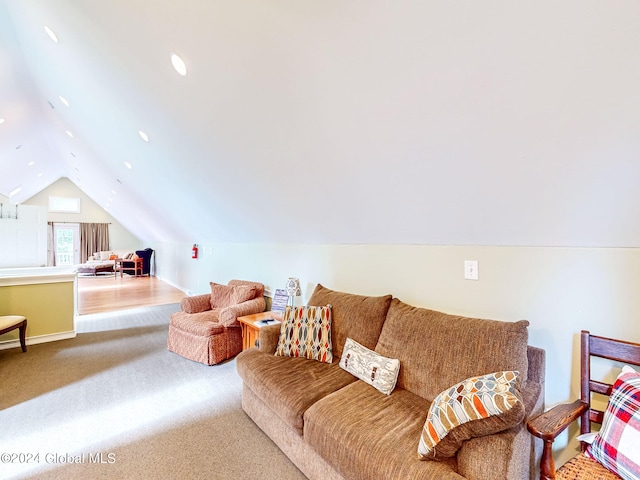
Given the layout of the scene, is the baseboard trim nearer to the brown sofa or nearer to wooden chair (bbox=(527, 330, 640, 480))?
the brown sofa

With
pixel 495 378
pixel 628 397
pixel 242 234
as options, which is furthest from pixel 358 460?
pixel 242 234

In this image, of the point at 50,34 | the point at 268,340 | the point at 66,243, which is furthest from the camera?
the point at 66,243

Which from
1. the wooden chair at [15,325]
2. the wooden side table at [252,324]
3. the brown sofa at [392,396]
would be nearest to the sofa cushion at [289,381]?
the brown sofa at [392,396]

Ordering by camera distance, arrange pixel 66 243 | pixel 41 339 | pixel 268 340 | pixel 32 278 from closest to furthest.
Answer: pixel 268 340 < pixel 32 278 < pixel 41 339 < pixel 66 243

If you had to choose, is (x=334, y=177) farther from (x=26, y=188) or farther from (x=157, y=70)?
(x=26, y=188)

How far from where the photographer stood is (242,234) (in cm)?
411

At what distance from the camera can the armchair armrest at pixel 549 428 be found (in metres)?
Result: 1.12

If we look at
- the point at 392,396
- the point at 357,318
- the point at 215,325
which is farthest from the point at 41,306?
the point at 392,396

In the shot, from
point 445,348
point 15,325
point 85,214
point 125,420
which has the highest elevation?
point 85,214

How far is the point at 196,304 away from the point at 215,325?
70 cm

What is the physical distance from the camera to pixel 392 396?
1.69m

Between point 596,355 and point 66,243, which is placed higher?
point 66,243

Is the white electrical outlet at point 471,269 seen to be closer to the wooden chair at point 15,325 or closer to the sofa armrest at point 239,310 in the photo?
the sofa armrest at point 239,310

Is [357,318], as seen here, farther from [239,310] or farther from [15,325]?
[15,325]
